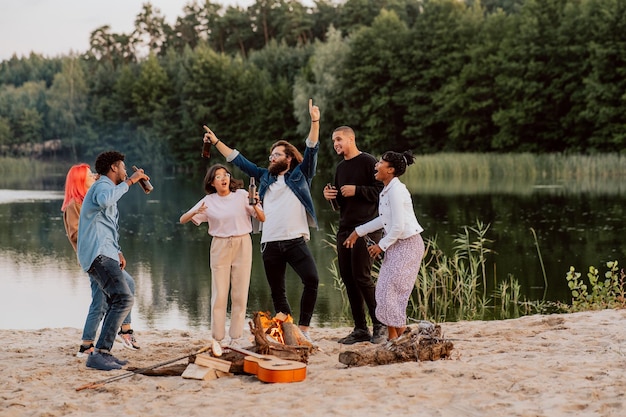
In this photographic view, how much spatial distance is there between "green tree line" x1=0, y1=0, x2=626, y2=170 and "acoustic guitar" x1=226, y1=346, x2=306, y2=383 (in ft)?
118

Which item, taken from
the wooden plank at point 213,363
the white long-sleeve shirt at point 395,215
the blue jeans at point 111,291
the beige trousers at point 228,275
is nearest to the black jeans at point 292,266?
the beige trousers at point 228,275

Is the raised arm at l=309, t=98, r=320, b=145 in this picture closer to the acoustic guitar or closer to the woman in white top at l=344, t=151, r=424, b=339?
the woman in white top at l=344, t=151, r=424, b=339

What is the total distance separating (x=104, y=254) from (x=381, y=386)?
2.19 m

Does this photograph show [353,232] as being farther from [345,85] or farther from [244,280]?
[345,85]

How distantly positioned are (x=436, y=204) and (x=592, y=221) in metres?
6.05

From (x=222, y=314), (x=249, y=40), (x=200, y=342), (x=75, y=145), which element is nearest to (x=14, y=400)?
(x=222, y=314)

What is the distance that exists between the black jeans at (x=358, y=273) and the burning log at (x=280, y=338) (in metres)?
0.59

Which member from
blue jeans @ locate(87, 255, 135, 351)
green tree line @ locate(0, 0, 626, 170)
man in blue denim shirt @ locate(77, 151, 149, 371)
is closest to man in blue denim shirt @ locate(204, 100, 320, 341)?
man in blue denim shirt @ locate(77, 151, 149, 371)

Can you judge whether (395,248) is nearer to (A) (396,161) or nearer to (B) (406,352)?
(A) (396,161)

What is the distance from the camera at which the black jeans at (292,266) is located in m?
6.55

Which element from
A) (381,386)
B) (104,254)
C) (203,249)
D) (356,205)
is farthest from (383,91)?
(381,386)

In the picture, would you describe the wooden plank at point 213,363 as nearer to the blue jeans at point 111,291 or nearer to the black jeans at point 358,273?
the blue jeans at point 111,291

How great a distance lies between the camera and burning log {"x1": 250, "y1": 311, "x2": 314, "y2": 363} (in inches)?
229

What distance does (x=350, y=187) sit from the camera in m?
6.52
